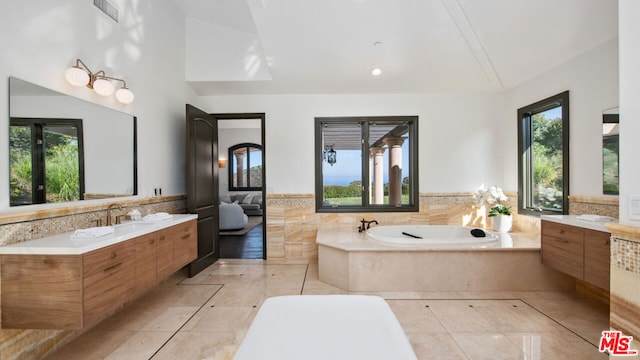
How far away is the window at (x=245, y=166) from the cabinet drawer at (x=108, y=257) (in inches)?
282

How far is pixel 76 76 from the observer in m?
2.01

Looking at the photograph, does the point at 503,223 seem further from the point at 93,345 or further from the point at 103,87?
the point at 103,87

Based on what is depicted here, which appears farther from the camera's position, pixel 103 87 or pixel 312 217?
pixel 312 217

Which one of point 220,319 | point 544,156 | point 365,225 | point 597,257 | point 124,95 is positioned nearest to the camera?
point 597,257

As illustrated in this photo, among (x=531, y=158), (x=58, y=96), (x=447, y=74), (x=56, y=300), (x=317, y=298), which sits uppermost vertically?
(x=447, y=74)

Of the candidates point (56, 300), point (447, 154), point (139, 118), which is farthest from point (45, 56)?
point (447, 154)

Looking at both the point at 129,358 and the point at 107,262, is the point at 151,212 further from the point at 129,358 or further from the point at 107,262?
the point at 129,358

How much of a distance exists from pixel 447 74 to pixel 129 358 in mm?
4342

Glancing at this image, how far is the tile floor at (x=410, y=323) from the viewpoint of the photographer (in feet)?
6.30

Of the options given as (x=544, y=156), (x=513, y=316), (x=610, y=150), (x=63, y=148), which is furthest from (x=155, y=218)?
(x=544, y=156)

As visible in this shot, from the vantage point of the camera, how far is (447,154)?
13.2ft

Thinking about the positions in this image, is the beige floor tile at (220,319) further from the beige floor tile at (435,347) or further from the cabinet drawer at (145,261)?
the beige floor tile at (435,347)

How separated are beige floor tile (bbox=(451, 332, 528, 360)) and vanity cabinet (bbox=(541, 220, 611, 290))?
0.84 m

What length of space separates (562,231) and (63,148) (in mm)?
4075
